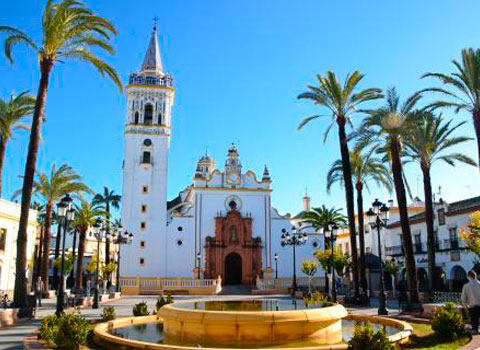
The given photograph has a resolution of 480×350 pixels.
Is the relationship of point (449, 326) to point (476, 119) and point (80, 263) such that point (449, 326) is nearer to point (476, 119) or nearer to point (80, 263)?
point (476, 119)

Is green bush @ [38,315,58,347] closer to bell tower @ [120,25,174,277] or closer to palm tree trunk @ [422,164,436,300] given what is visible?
palm tree trunk @ [422,164,436,300]

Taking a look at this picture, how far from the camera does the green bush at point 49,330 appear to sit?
10016 millimetres

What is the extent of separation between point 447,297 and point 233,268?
27.8m

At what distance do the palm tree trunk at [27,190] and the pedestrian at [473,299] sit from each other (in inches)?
606

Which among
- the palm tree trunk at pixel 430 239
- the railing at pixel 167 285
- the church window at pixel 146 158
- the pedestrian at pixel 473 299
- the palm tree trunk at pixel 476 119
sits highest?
the church window at pixel 146 158

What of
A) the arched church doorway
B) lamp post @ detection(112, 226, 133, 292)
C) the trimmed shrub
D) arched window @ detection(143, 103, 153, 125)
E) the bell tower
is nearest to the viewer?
the trimmed shrub

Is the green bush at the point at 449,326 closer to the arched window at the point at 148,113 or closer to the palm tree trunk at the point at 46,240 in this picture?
the palm tree trunk at the point at 46,240

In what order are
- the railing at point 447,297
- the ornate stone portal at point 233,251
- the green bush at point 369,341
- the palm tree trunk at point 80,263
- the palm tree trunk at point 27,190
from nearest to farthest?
the green bush at point 369,341
the palm tree trunk at point 27,190
the railing at point 447,297
the palm tree trunk at point 80,263
the ornate stone portal at point 233,251

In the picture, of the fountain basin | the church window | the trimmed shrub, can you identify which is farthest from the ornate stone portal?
the trimmed shrub

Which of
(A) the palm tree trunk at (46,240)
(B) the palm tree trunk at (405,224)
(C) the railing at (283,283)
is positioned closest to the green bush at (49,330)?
(B) the palm tree trunk at (405,224)

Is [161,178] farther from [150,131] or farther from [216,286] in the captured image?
[216,286]

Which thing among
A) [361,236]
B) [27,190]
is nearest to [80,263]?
[27,190]

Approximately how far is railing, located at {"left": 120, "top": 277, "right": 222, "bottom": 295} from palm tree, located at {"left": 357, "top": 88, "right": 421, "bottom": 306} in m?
22.2

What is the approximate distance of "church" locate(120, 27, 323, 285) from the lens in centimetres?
4444
